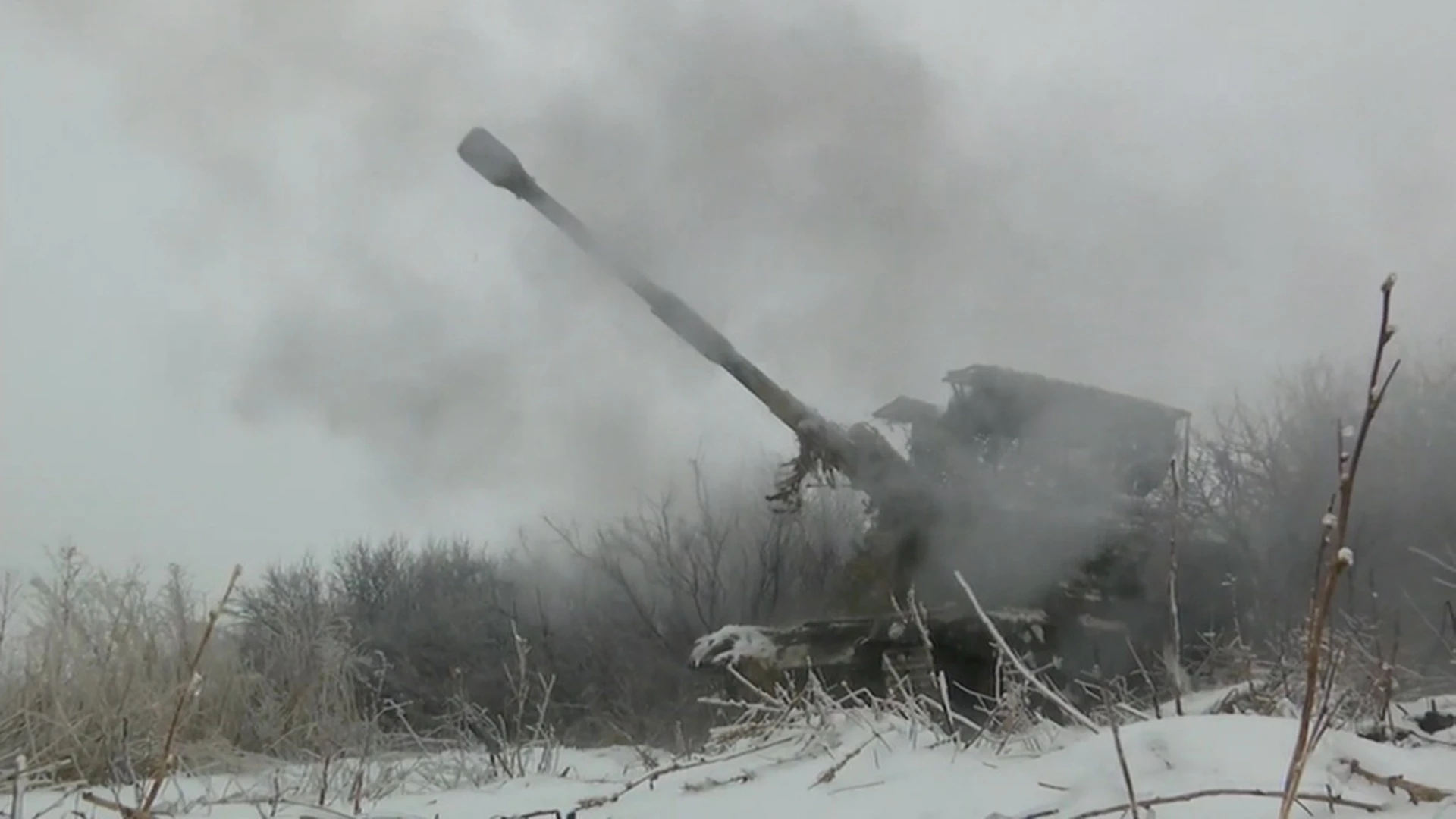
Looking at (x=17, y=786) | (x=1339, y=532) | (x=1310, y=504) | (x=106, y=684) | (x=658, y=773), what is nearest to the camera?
(x=1339, y=532)

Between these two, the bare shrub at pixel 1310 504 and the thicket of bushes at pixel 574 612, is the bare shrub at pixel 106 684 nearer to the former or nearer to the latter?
the thicket of bushes at pixel 574 612

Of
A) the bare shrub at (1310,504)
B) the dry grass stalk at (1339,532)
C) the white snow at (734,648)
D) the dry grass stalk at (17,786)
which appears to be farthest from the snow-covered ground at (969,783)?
the bare shrub at (1310,504)

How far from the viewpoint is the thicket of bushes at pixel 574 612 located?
8328 millimetres

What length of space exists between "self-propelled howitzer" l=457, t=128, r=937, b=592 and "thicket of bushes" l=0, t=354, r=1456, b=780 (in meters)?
2.09

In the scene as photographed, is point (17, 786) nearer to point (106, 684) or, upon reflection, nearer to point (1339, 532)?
point (1339, 532)

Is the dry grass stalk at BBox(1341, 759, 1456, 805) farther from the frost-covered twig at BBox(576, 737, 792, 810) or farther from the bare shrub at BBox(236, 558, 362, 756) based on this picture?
the bare shrub at BBox(236, 558, 362, 756)

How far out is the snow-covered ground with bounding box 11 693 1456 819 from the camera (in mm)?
2340

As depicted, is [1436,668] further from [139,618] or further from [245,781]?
[139,618]

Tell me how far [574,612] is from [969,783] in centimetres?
2615

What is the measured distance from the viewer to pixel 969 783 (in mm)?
3047

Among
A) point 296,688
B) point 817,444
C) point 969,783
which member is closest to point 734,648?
point 817,444

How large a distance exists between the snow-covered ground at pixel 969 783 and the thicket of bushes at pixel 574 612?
809mm

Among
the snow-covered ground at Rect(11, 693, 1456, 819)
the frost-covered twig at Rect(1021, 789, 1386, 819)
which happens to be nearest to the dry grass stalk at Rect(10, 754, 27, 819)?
the snow-covered ground at Rect(11, 693, 1456, 819)

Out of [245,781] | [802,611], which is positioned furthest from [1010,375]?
[802,611]
